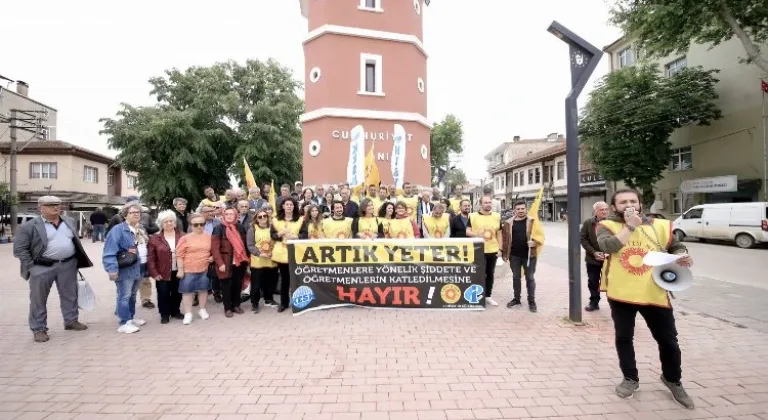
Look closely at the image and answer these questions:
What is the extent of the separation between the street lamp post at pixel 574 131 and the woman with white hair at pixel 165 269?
5926mm

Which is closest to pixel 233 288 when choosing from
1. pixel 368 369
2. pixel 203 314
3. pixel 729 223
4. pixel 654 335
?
pixel 203 314

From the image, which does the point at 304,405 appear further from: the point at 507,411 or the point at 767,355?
the point at 767,355

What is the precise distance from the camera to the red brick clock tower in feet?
51.5

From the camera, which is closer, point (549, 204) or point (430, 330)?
point (430, 330)

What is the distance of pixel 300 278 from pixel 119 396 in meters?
3.13

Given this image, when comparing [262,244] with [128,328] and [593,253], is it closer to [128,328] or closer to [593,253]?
[128,328]

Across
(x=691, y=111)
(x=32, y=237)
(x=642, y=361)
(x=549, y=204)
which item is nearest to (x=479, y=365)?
(x=642, y=361)

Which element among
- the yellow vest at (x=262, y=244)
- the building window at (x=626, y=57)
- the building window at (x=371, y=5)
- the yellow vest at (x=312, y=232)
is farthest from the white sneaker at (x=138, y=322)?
the building window at (x=626, y=57)

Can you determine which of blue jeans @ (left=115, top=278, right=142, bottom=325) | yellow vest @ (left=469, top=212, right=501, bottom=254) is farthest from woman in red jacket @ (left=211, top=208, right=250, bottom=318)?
yellow vest @ (left=469, top=212, right=501, bottom=254)

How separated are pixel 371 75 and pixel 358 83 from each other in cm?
76

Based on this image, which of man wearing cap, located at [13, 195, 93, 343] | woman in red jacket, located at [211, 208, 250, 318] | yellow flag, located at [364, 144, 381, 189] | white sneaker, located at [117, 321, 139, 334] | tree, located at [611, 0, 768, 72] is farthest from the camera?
tree, located at [611, 0, 768, 72]

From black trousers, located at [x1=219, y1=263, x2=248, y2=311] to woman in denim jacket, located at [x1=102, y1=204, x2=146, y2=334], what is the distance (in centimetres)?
117

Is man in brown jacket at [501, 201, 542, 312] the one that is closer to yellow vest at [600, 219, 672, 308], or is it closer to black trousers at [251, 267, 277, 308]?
yellow vest at [600, 219, 672, 308]

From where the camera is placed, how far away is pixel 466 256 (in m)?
6.62
